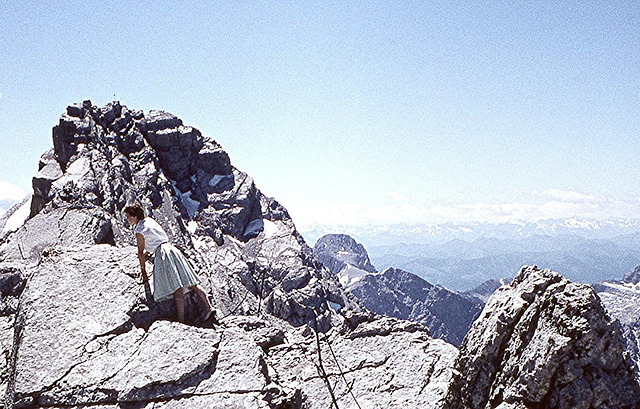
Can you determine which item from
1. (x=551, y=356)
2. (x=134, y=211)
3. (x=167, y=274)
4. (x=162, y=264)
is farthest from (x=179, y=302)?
(x=551, y=356)

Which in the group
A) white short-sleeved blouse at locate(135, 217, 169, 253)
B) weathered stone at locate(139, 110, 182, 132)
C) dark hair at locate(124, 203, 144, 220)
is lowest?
white short-sleeved blouse at locate(135, 217, 169, 253)

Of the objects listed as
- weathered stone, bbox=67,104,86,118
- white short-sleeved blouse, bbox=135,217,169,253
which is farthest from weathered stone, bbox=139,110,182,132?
white short-sleeved blouse, bbox=135,217,169,253

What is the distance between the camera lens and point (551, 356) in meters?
7.10

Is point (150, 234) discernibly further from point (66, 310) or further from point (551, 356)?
point (551, 356)

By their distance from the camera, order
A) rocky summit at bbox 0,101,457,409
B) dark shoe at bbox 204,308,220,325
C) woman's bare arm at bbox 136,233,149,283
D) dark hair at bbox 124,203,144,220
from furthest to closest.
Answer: dark shoe at bbox 204,308,220,325 < dark hair at bbox 124,203,144,220 < woman's bare arm at bbox 136,233,149,283 < rocky summit at bbox 0,101,457,409

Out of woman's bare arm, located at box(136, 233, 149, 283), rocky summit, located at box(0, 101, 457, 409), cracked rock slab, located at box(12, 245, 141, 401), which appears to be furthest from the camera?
woman's bare arm, located at box(136, 233, 149, 283)

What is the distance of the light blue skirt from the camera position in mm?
12984

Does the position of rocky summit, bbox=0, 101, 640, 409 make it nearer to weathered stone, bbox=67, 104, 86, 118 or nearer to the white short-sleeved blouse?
the white short-sleeved blouse

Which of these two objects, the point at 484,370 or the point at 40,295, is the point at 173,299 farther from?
the point at 484,370

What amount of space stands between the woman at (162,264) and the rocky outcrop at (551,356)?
897 centimetres

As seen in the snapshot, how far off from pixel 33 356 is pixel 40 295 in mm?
2479

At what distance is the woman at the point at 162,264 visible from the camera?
42.7 ft

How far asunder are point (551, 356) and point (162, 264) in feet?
36.3

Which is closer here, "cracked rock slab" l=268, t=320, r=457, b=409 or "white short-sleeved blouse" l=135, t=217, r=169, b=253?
"cracked rock slab" l=268, t=320, r=457, b=409
